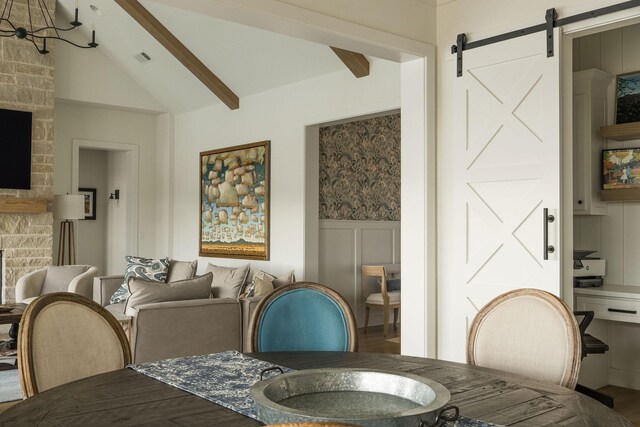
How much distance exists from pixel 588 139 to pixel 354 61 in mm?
2260

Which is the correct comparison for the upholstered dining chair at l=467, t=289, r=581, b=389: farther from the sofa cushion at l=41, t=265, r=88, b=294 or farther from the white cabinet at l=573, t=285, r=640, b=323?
the sofa cushion at l=41, t=265, r=88, b=294

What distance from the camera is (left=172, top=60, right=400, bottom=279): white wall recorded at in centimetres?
607

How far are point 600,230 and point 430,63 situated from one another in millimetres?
1817

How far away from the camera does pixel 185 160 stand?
857cm

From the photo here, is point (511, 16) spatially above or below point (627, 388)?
above

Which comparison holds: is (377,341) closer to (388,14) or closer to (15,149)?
(388,14)

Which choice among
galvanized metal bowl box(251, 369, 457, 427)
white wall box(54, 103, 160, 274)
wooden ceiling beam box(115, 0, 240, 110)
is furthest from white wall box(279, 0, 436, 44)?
white wall box(54, 103, 160, 274)

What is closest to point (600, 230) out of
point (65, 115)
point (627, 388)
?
point (627, 388)

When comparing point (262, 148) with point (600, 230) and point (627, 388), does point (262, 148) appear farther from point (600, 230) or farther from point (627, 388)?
point (627, 388)

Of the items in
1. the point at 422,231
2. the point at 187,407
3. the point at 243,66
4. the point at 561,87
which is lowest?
the point at 187,407

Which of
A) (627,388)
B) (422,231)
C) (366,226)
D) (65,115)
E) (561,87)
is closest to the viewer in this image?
(561,87)

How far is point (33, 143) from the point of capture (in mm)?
7270

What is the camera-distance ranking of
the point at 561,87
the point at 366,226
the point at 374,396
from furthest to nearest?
the point at 366,226, the point at 561,87, the point at 374,396

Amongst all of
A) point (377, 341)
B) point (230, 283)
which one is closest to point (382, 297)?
point (377, 341)
